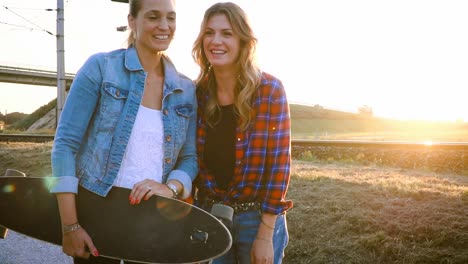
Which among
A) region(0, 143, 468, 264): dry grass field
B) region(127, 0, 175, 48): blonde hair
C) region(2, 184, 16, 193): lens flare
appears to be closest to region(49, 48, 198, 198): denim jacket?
region(127, 0, 175, 48): blonde hair

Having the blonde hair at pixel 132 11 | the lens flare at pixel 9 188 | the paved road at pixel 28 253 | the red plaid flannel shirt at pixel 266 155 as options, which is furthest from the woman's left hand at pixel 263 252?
the paved road at pixel 28 253

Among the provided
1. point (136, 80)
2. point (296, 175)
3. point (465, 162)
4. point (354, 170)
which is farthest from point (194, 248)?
point (465, 162)

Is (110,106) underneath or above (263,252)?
above

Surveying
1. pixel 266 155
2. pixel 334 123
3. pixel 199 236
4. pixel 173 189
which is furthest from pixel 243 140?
pixel 334 123

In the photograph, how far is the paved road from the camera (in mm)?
4048

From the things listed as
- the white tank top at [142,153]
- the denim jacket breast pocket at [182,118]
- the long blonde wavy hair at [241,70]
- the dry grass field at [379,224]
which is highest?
the long blonde wavy hair at [241,70]

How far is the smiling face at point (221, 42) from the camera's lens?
2.28 meters

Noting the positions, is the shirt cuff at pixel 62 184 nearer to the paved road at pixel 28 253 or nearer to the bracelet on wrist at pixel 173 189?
the bracelet on wrist at pixel 173 189

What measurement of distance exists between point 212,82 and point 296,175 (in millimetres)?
4509

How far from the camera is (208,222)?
203cm

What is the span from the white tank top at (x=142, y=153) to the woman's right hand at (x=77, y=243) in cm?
31

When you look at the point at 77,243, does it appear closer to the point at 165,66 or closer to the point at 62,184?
the point at 62,184

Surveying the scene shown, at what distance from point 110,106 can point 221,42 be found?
2.43 feet

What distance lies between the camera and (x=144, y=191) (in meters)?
2.04
